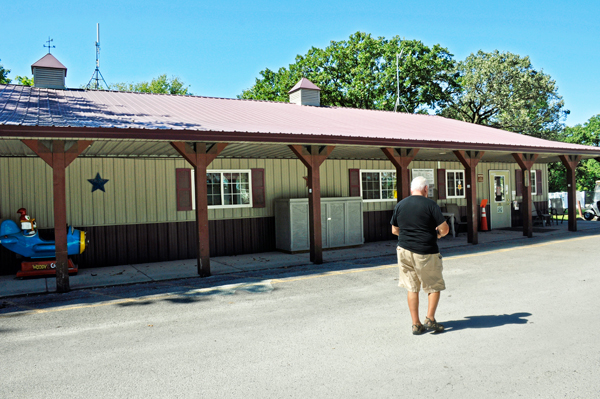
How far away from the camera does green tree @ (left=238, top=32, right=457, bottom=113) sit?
2964 centimetres

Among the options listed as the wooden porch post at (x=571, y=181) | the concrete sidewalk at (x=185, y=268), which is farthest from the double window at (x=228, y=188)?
the wooden porch post at (x=571, y=181)

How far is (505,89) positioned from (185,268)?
91.6 ft

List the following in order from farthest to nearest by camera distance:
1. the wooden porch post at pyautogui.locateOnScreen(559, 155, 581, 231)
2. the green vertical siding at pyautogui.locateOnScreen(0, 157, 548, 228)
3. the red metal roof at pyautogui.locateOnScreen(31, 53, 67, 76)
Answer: the wooden porch post at pyautogui.locateOnScreen(559, 155, 581, 231) → the red metal roof at pyautogui.locateOnScreen(31, 53, 67, 76) → the green vertical siding at pyautogui.locateOnScreen(0, 157, 548, 228)

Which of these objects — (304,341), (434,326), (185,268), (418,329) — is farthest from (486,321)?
(185,268)

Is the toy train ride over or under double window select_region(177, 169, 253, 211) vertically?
under

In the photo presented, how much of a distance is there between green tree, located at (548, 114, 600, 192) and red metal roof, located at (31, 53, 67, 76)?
3615 cm

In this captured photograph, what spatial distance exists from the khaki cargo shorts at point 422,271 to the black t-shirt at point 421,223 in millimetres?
64

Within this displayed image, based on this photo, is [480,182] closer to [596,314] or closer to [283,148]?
[283,148]

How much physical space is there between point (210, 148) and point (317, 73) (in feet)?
79.2

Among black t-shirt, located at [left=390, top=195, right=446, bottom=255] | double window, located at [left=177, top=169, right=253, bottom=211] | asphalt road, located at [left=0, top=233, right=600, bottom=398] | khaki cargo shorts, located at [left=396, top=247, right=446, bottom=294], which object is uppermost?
double window, located at [left=177, top=169, right=253, bottom=211]

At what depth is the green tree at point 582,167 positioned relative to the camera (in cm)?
3734

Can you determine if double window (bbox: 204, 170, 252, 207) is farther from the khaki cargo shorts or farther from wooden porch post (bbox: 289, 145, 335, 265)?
the khaki cargo shorts

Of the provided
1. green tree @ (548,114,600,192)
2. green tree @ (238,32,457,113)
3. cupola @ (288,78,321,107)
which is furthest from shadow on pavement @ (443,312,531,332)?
green tree @ (548,114,600,192)

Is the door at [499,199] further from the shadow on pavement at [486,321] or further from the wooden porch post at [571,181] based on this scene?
the shadow on pavement at [486,321]
